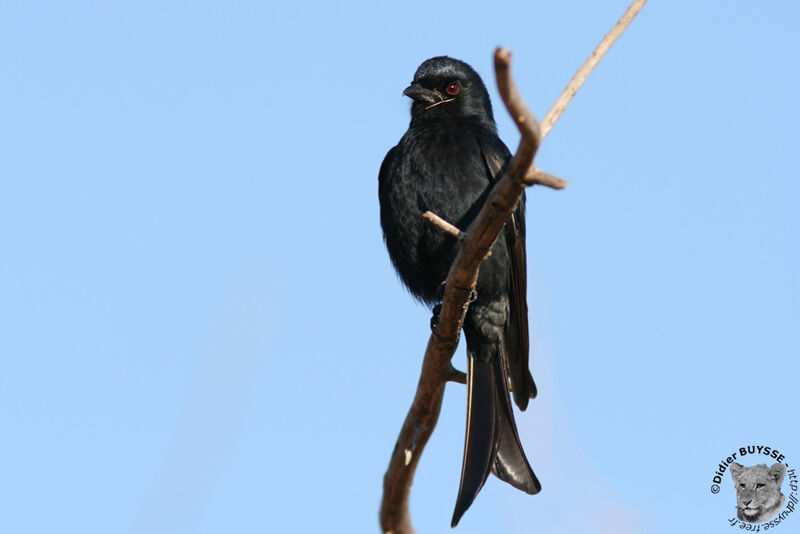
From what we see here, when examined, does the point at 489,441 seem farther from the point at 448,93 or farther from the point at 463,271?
the point at 448,93

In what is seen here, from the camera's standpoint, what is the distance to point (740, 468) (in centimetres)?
459

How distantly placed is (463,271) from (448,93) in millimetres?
2262

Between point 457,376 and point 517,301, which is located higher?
point 517,301

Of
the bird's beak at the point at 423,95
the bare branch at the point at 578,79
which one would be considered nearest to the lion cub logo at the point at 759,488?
the bird's beak at the point at 423,95

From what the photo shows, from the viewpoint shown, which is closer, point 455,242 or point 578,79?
point 578,79

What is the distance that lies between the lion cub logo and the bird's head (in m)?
2.12

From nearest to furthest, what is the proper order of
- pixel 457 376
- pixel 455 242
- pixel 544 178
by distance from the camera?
pixel 544 178, pixel 457 376, pixel 455 242

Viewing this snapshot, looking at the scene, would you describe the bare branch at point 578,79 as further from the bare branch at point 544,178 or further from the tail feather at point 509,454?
the tail feather at point 509,454

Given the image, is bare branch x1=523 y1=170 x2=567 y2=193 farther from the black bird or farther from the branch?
the black bird

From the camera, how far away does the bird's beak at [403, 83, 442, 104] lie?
5.06m

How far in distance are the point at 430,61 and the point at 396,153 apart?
0.66 metres

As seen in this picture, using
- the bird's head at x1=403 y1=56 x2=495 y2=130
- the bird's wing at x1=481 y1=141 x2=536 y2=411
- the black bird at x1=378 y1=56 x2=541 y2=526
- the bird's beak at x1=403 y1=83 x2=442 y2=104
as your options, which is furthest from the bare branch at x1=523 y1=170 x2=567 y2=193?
the bird's beak at x1=403 y1=83 x2=442 y2=104

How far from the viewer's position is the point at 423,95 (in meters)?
5.06

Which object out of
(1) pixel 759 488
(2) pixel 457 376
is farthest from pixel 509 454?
(1) pixel 759 488
